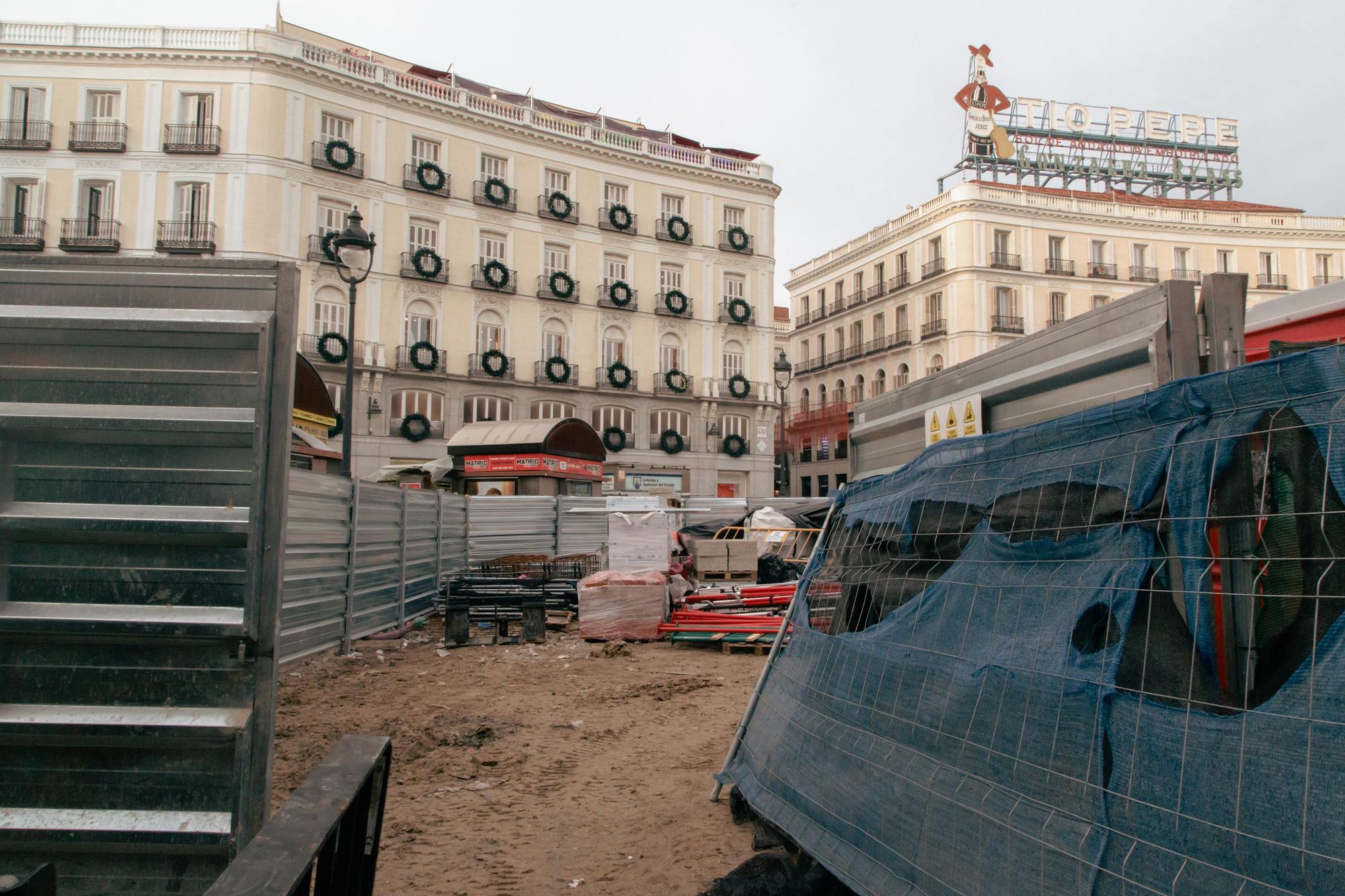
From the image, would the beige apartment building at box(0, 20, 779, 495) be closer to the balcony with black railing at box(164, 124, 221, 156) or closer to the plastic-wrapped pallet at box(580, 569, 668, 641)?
the balcony with black railing at box(164, 124, 221, 156)

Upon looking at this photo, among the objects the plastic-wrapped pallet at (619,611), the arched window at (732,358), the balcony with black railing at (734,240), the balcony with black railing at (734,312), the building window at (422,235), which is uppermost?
the balcony with black railing at (734,240)

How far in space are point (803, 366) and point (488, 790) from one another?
53808mm

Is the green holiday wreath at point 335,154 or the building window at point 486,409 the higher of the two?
the green holiday wreath at point 335,154

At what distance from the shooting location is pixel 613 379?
37812 millimetres

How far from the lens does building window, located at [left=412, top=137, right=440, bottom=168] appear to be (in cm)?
3516

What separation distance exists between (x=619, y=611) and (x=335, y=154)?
2710cm

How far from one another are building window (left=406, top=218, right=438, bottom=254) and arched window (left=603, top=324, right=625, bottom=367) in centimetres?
811

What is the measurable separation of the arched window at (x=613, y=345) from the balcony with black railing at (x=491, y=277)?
502cm

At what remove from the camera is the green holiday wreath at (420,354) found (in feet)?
111

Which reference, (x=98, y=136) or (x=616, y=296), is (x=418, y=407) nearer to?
(x=616, y=296)

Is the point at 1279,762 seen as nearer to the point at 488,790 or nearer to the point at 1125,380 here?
the point at 1125,380

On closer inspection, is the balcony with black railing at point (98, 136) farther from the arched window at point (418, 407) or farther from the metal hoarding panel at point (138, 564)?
the metal hoarding panel at point (138, 564)

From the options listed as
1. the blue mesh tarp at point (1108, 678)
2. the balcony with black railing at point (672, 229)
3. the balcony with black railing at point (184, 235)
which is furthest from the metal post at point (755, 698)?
the balcony with black railing at point (672, 229)

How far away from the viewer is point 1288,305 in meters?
5.76
